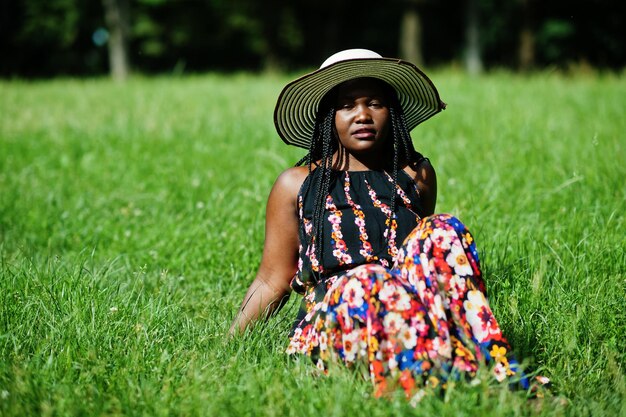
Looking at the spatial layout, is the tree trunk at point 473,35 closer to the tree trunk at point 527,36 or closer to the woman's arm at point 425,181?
the tree trunk at point 527,36

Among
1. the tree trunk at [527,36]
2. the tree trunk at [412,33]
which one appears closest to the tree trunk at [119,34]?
the tree trunk at [412,33]

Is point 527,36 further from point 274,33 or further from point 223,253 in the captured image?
point 223,253

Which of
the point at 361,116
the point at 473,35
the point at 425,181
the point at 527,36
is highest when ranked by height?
the point at 473,35

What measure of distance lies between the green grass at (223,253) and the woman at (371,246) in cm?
12

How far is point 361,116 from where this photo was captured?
3.06 m

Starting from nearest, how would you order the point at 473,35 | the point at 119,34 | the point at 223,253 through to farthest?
the point at 223,253 → the point at 119,34 → the point at 473,35

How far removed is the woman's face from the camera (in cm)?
307

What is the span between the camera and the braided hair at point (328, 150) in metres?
3.00

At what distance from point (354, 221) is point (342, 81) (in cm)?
63

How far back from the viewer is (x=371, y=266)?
2566 millimetres

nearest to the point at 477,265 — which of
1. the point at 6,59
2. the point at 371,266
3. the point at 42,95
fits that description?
the point at 371,266

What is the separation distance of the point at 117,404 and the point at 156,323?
73 cm

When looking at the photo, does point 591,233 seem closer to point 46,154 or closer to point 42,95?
point 46,154

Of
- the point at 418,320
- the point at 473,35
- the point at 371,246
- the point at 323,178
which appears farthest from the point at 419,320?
the point at 473,35
